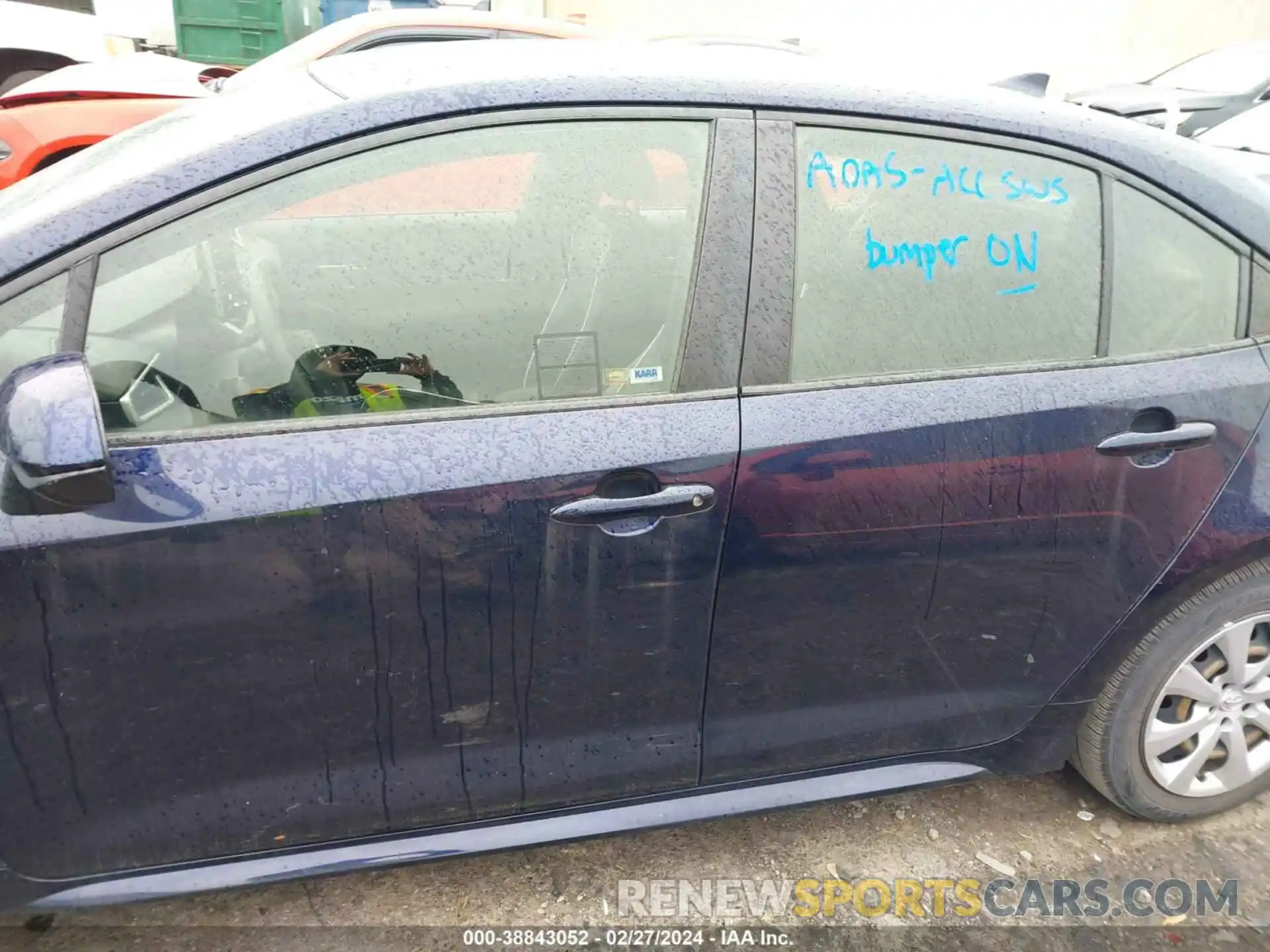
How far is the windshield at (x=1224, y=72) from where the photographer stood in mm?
8297

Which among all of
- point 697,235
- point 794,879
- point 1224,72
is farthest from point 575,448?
point 1224,72

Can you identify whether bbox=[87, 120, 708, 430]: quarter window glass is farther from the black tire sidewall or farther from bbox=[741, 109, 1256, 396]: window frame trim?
the black tire sidewall

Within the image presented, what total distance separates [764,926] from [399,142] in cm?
171

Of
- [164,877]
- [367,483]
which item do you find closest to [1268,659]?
[367,483]

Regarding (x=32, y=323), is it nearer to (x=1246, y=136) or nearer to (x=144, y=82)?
A: (x=144, y=82)

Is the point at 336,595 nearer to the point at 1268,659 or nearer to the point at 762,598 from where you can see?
the point at 762,598

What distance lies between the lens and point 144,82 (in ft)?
15.1

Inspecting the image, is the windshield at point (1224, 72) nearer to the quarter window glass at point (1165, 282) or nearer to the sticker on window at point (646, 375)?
the quarter window glass at point (1165, 282)

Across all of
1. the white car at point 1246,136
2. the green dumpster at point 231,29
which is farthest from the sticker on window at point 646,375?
the green dumpster at point 231,29

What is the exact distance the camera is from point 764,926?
1.93 m

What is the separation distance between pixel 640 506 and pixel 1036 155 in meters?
1.05

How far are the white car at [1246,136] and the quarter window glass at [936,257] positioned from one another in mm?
5113

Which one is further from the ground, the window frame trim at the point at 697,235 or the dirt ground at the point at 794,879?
the window frame trim at the point at 697,235
